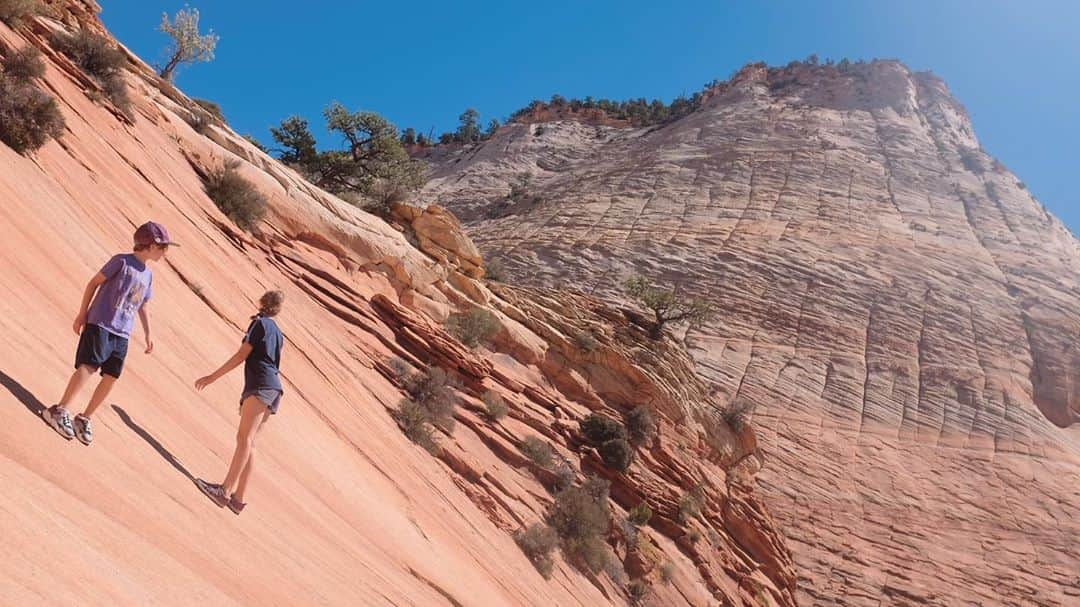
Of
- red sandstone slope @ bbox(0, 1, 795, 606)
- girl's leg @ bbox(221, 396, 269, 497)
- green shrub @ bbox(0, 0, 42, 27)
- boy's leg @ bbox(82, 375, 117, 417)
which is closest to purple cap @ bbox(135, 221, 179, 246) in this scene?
boy's leg @ bbox(82, 375, 117, 417)

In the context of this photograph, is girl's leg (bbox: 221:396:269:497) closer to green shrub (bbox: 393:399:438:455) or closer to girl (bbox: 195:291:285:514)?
girl (bbox: 195:291:285:514)

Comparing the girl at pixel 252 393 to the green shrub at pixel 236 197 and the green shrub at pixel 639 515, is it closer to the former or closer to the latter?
the green shrub at pixel 236 197

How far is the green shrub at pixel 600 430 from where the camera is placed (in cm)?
2042

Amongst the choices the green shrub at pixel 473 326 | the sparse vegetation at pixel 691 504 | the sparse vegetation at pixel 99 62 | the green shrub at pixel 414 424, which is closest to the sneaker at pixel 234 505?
the green shrub at pixel 414 424

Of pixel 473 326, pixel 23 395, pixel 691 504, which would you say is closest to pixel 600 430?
pixel 691 504

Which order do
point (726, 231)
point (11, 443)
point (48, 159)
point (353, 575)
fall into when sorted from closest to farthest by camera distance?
point (11, 443)
point (353, 575)
point (48, 159)
point (726, 231)

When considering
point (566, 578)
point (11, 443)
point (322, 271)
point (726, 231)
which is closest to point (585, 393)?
point (566, 578)

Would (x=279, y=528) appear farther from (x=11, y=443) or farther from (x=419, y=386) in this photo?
(x=419, y=386)

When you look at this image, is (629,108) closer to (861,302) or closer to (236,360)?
(861,302)

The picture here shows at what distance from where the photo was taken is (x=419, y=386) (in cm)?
1531

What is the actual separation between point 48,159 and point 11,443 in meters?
6.68

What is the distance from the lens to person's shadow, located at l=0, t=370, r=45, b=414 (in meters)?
4.73

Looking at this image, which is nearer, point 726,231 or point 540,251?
point 540,251

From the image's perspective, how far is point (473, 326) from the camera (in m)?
19.6
